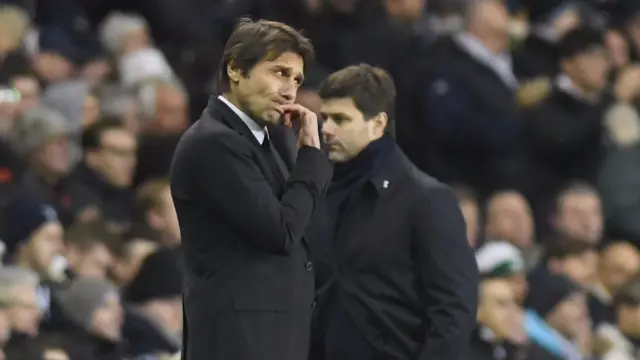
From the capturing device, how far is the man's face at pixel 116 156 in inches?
330

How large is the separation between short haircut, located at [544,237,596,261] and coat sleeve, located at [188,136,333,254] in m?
4.79

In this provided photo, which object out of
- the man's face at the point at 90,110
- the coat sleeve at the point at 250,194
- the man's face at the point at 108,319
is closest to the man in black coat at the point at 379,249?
the coat sleeve at the point at 250,194

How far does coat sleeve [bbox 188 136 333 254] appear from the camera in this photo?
3.92m

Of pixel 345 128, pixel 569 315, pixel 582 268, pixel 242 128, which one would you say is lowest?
pixel 582 268

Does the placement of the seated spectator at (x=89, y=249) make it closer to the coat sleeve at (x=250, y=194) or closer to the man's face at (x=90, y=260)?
the man's face at (x=90, y=260)

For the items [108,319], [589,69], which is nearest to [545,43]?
[589,69]

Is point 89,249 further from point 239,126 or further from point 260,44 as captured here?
point 260,44

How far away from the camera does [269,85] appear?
401 centimetres

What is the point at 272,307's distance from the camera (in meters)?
3.98

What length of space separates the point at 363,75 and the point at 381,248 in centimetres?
52

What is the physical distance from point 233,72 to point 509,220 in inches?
190

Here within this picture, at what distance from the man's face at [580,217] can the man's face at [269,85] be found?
5130mm

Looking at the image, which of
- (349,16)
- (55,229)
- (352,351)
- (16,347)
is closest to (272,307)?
(352,351)

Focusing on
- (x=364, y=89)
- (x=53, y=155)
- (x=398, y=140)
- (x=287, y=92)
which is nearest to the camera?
(x=287, y=92)
